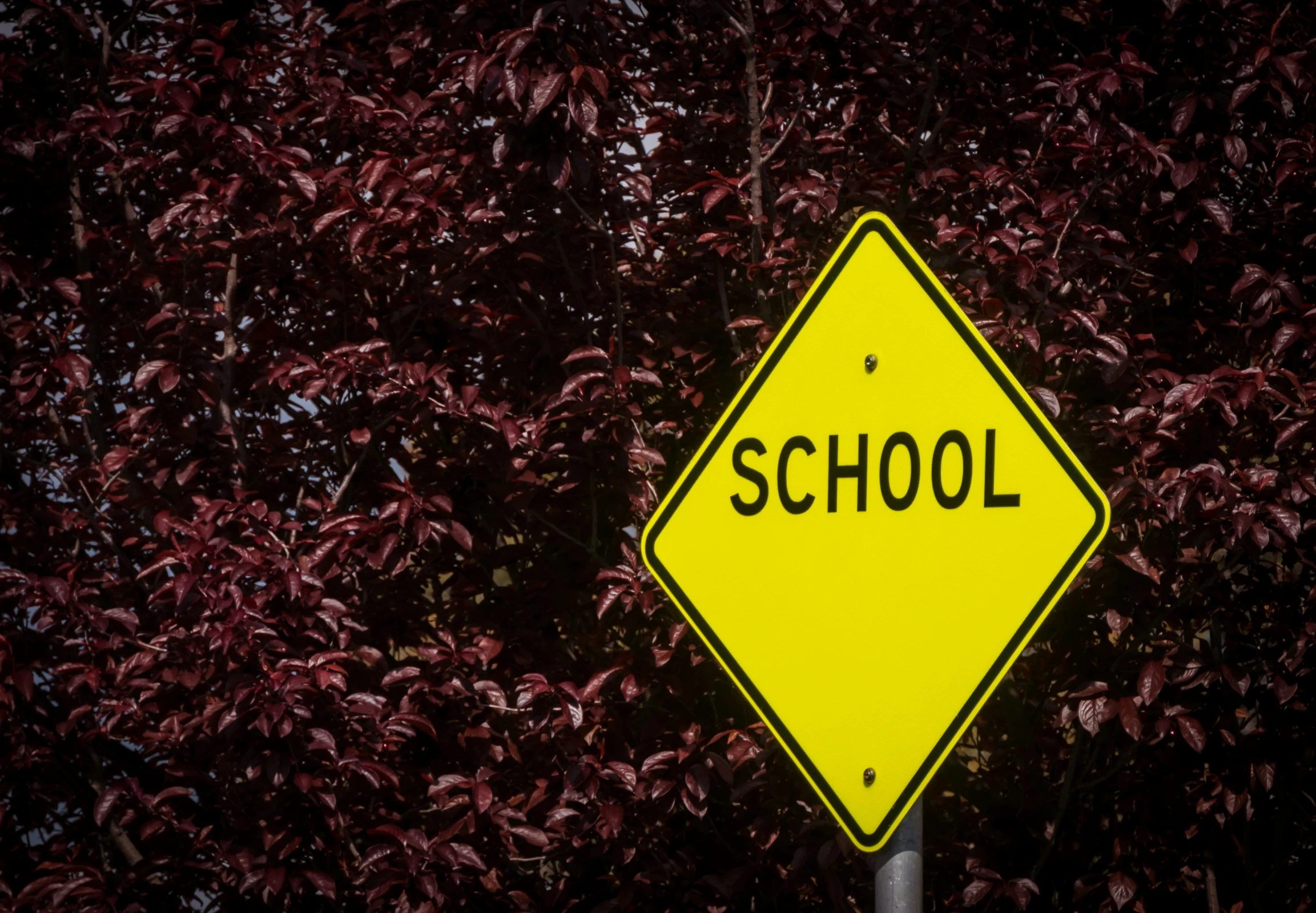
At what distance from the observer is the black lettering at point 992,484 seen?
2223 millimetres

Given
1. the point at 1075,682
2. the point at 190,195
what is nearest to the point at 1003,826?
the point at 1075,682

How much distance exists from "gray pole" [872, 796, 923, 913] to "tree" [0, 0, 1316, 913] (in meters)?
1.08

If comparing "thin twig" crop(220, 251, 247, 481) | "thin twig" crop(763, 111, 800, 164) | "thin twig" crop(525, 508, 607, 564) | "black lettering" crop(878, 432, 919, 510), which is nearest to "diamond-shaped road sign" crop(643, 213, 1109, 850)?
"black lettering" crop(878, 432, 919, 510)

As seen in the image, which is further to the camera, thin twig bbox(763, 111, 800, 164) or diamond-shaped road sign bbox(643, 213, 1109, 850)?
thin twig bbox(763, 111, 800, 164)

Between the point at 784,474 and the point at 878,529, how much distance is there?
227 mm

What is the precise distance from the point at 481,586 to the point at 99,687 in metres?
1.26

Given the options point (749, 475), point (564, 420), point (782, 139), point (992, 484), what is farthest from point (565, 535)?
point (992, 484)

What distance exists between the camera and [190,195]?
142 inches

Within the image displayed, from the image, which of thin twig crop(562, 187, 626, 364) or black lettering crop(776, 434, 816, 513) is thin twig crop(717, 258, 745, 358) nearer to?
thin twig crop(562, 187, 626, 364)

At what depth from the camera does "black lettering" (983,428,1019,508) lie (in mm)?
2223

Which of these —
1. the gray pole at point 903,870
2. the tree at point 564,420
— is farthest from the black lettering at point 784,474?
the tree at point 564,420

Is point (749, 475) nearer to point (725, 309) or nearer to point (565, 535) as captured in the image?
point (565, 535)

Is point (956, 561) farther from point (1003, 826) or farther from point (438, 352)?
point (438, 352)

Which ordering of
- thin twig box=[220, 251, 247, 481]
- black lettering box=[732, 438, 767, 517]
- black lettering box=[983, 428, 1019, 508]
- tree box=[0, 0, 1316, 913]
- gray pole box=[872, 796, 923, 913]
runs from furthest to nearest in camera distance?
thin twig box=[220, 251, 247, 481], tree box=[0, 0, 1316, 913], black lettering box=[732, 438, 767, 517], black lettering box=[983, 428, 1019, 508], gray pole box=[872, 796, 923, 913]
